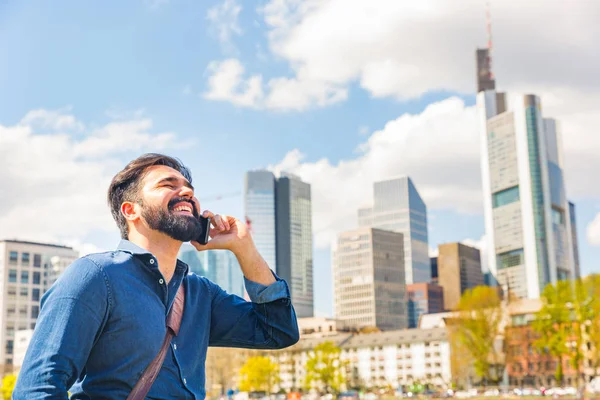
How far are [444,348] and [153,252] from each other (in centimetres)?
12368

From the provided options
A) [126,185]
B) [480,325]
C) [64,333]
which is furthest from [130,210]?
[480,325]

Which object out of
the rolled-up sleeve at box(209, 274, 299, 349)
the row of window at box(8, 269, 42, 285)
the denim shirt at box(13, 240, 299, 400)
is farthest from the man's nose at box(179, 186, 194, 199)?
the row of window at box(8, 269, 42, 285)

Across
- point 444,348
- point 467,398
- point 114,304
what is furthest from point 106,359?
point 444,348

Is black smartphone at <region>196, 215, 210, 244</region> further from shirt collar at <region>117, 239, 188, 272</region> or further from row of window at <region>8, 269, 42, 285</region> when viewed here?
row of window at <region>8, 269, 42, 285</region>

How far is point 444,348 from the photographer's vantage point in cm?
12275

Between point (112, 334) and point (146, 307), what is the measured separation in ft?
0.57

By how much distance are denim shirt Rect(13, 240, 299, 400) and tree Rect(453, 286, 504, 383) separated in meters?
71.2

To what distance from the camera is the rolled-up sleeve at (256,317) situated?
3.72m

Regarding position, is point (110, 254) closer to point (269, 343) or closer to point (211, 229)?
point (211, 229)

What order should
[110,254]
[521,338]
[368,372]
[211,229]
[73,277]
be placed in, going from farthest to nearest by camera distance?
[368,372] < [521,338] < [211,229] < [110,254] < [73,277]

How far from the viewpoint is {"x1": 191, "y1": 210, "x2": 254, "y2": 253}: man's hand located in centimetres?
367

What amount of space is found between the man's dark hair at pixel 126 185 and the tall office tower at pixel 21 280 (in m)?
143

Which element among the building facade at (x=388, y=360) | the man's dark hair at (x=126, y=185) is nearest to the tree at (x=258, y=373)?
the building facade at (x=388, y=360)

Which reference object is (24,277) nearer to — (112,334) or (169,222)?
(169,222)
